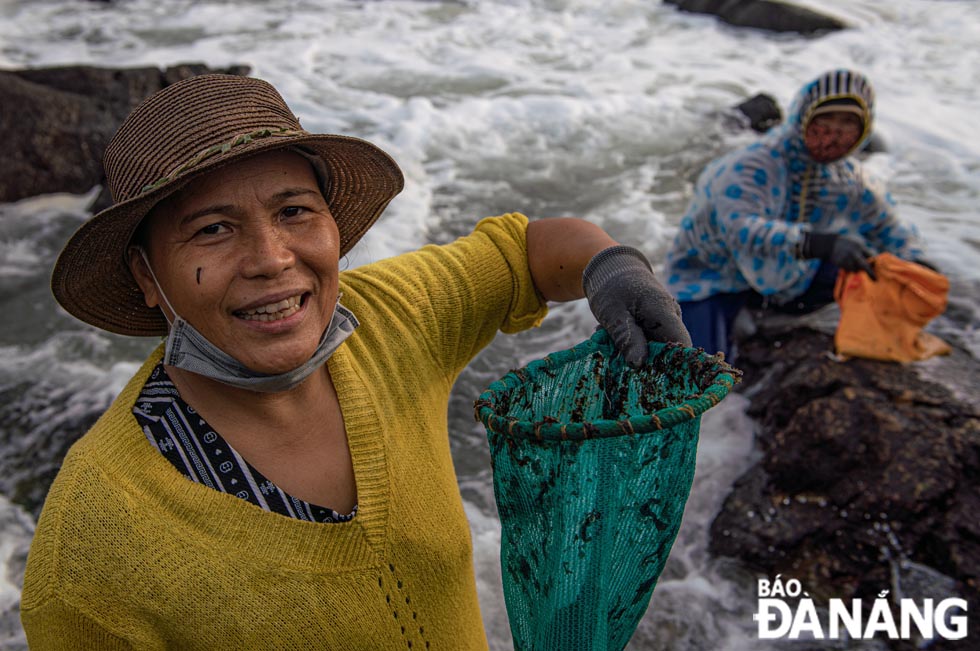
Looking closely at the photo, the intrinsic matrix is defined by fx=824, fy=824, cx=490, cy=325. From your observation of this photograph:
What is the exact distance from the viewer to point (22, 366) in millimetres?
5590

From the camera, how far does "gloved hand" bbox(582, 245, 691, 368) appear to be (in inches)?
70.4

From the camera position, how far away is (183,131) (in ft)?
5.01

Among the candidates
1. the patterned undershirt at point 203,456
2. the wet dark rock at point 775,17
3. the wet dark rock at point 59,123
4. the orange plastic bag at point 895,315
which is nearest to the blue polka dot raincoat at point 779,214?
the orange plastic bag at point 895,315

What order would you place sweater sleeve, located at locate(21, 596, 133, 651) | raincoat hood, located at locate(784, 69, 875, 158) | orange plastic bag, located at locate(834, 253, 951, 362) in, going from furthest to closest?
1. raincoat hood, located at locate(784, 69, 875, 158)
2. orange plastic bag, located at locate(834, 253, 951, 362)
3. sweater sleeve, located at locate(21, 596, 133, 651)

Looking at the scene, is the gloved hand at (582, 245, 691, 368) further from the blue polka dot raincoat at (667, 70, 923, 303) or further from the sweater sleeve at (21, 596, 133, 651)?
the blue polka dot raincoat at (667, 70, 923, 303)

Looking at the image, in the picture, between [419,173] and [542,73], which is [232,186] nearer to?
[419,173]

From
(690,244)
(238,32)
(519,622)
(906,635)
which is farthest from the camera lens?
(238,32)

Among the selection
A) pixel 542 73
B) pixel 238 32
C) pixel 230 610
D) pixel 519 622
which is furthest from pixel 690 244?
pixel 238 32

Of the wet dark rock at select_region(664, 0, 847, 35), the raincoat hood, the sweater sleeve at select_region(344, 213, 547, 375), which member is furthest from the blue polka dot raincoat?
the wet dark rock at select_region(664, 0, 847, 35)

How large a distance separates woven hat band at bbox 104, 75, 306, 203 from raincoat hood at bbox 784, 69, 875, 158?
4.08 m

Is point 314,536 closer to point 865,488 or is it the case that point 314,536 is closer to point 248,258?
point 248,258

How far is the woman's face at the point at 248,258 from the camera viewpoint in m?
1.57

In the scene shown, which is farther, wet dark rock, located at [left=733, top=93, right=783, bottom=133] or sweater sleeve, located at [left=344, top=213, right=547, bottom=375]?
wet dark rock, located at [left=733, top=93, right=783, bottom=133]

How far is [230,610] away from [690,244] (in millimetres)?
4161
